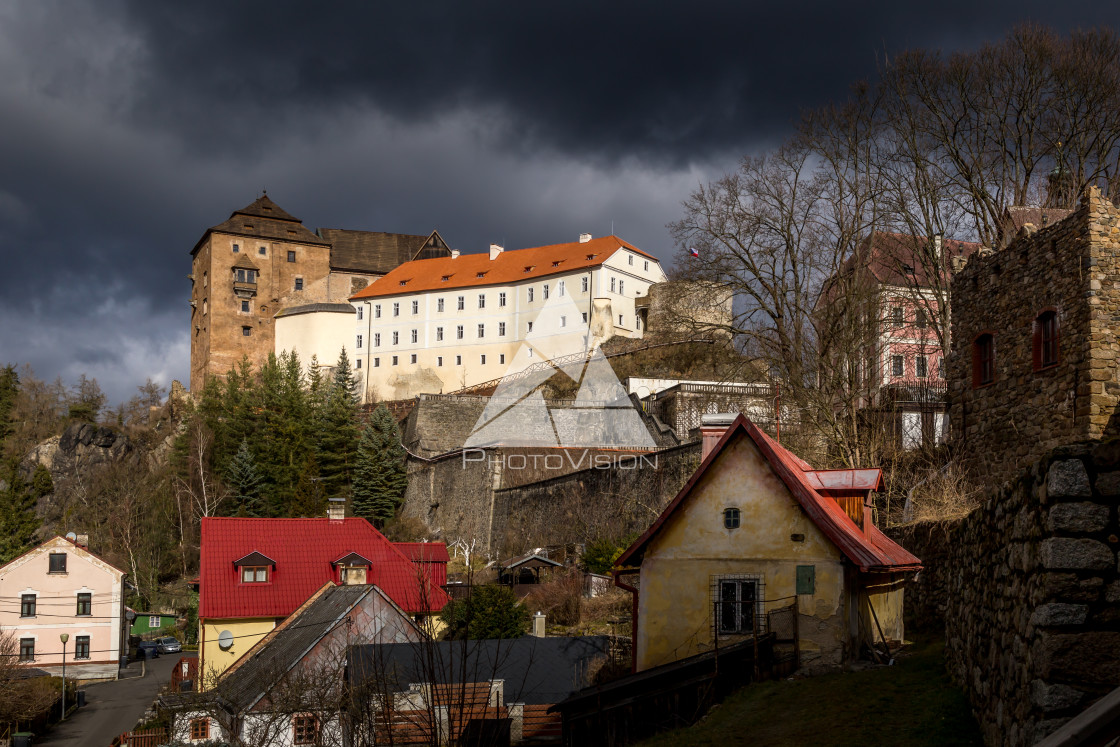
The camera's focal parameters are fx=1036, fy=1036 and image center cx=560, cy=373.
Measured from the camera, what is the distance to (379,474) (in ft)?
182

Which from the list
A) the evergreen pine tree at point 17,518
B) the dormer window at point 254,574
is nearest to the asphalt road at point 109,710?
the dormer window at point 254,574

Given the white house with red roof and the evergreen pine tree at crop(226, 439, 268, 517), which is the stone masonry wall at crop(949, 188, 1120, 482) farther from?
the evergreen pine tree at crop(226, 439, 268, 517)

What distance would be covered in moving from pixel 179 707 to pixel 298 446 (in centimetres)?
4207

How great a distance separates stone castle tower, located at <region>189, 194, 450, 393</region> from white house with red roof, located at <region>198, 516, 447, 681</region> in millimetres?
55993

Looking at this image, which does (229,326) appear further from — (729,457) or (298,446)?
(729,457)

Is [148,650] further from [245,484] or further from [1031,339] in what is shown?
[1031,339]

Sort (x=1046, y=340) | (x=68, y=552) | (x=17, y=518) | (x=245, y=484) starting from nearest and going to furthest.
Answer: (x=1046, y=340) → (x=68, y=552) → (x=17, y=518) → (x=245, y=484)

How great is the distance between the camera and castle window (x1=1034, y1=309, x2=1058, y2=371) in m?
15.2

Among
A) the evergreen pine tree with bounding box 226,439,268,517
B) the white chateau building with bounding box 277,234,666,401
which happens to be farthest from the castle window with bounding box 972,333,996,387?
the white chateau building with bounding box 277,234,666,401

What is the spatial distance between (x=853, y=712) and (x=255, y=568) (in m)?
24.4

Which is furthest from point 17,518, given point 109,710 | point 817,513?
point 817,513

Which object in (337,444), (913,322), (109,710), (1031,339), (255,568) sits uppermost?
(913,322)

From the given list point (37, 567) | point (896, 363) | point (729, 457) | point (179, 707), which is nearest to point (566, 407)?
point (896, 363)

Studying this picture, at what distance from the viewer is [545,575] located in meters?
33.8
